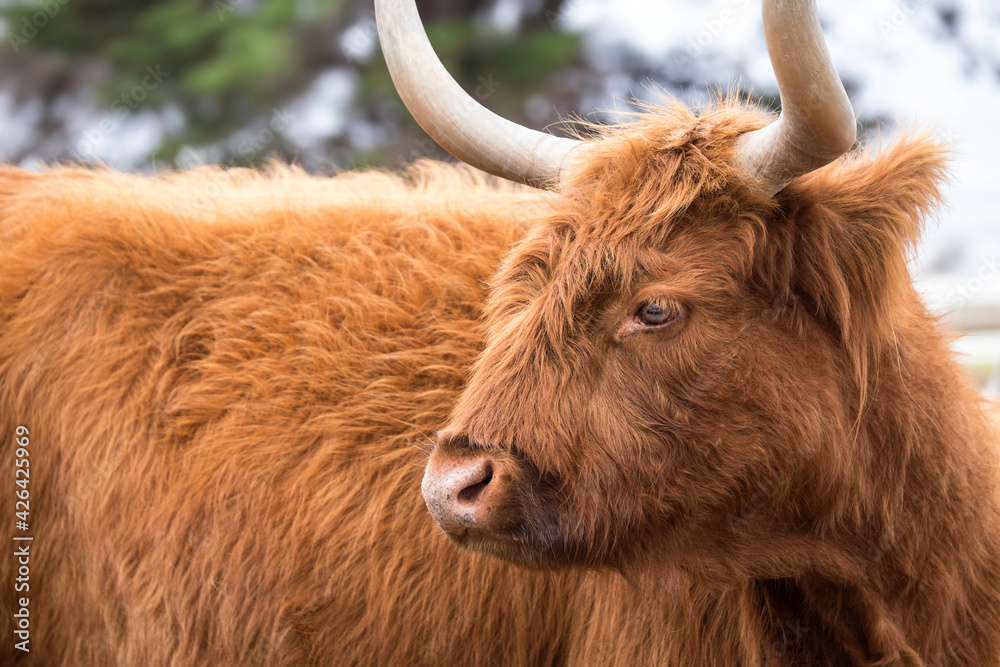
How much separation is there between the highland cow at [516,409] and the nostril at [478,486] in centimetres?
2

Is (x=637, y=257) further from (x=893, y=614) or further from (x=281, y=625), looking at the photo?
(x=281, y=625)

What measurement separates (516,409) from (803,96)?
48.3 inches

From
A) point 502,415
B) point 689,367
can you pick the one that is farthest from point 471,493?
point 689,367

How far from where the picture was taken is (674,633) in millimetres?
3268

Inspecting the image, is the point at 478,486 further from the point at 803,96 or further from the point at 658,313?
the point at 803,96

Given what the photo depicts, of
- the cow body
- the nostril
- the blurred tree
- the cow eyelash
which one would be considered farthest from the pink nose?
the blurred tree

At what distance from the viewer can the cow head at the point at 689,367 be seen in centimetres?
279

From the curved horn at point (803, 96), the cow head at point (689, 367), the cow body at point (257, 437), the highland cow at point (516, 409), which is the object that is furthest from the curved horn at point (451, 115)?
the curved horn at point (803, 96)

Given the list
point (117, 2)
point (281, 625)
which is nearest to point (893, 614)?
point (281, 625)

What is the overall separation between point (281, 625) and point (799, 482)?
2090mm

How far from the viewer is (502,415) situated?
9.34ft

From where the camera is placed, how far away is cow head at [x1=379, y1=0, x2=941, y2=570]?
2.79m

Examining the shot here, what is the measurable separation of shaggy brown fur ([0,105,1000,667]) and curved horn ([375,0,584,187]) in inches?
8.4

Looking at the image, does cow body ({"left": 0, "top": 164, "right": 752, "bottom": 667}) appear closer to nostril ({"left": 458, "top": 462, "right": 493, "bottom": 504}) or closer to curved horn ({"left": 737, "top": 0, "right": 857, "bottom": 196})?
nostril ({"left": 458, "top": 462, "right": 493, "bottom": 504})
